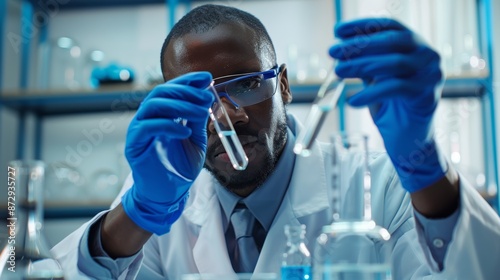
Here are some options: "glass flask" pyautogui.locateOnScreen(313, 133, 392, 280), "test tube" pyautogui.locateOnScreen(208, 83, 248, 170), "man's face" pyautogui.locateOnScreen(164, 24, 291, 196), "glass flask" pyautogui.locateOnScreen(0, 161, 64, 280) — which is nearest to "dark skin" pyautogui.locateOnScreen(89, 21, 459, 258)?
"man's face" pyautogui.locateOnScreen(164, 24, 291, 196)

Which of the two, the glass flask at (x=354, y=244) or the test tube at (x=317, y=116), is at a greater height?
the test tube at (x=317, y=116)

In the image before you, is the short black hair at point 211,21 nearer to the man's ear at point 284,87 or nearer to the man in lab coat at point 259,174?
the man in lab coat at point 259,174

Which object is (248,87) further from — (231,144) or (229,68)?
(231,144)

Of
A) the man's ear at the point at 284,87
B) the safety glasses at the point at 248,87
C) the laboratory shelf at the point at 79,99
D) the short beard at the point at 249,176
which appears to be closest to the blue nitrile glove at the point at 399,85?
the safety glasses at the point at 248,87

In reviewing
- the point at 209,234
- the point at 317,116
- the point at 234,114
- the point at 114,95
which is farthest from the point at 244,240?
the point at 114,95

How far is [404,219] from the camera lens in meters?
1.33

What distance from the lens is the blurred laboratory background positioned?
3.10 metres

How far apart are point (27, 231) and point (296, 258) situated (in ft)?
1.29

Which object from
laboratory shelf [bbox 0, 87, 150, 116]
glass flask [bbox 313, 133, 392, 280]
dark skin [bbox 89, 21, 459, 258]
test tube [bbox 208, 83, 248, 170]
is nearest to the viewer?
glass flask [bbox 313, 133, 392, 280]

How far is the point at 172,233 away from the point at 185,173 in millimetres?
456

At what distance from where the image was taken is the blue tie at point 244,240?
1475 millimetres

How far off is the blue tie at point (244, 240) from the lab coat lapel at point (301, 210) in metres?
0.06

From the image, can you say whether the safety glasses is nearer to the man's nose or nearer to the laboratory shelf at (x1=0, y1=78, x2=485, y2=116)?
the man's nose

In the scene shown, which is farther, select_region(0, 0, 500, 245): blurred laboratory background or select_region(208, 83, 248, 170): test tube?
select_region(0, 0, 500, 245): blurred laboratory background
